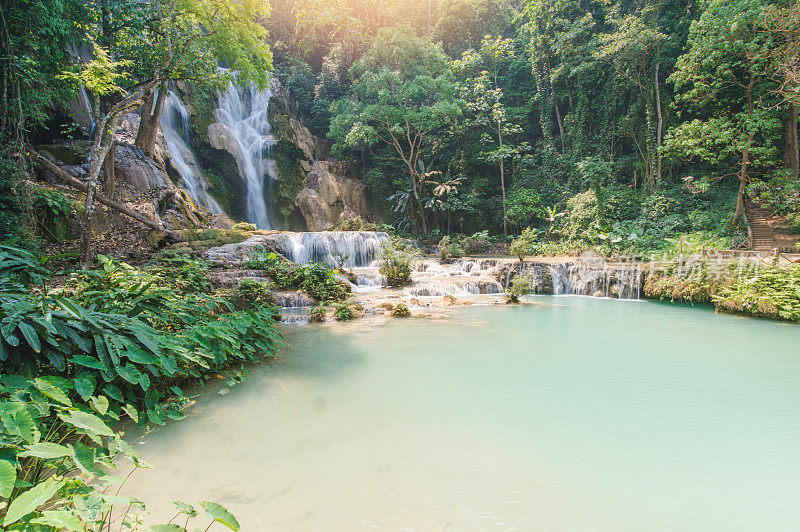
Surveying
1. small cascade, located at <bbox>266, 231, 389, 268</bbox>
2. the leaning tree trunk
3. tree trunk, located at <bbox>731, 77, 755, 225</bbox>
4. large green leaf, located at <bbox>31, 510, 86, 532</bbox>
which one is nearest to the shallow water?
large green leaf, located at <bbox>31, 510, 86, 532</bbox>

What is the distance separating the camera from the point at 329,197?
1811cm

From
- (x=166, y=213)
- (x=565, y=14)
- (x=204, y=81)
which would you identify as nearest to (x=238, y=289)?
(x=166, y=213)

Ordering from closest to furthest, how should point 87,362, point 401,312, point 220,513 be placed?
point 220,513
point 87,362
point 401,312

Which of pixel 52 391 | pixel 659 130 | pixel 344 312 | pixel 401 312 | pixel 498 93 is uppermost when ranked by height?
pixel 498 93

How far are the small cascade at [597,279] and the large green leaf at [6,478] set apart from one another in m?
10.6

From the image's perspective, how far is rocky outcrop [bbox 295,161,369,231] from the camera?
1736cm

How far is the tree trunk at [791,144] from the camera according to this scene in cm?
1034

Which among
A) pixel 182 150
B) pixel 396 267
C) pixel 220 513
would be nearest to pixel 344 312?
pixel 396 267

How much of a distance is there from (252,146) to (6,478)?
1780 centimetres

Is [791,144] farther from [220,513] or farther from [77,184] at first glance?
[77,184]

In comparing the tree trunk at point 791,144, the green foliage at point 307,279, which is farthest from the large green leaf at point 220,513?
the tree trunk at point 791,144

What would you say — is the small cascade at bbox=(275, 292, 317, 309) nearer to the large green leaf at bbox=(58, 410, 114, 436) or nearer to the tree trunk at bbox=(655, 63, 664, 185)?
the large green leaf at bbox=(58, 410, 114, 436)

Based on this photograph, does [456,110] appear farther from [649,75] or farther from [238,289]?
[238,289]

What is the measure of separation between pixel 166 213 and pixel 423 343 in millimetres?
8775
